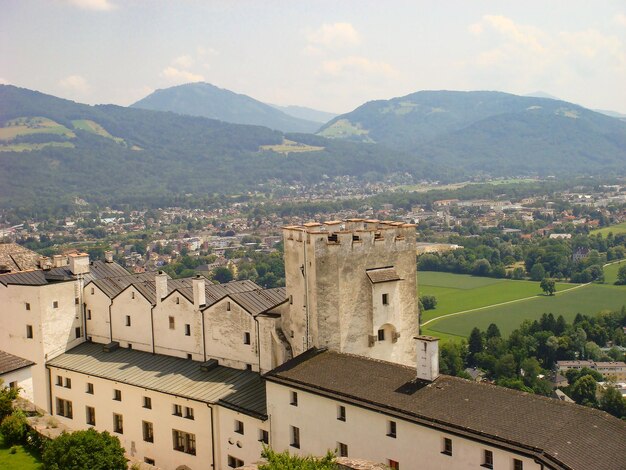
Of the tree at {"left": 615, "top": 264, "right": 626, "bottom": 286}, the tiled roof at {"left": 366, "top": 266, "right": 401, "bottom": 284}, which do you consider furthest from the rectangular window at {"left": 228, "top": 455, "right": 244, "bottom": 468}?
the tree at {"left": 615, "top": 264, "right": 626, "bottom": 286}

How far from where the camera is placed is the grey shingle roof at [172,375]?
3562cm

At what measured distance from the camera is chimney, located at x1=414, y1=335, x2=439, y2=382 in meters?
29.2

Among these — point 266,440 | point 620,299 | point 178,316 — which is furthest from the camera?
point 620,299

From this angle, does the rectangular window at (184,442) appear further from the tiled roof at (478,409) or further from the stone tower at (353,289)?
the tiled roof at (478,409)

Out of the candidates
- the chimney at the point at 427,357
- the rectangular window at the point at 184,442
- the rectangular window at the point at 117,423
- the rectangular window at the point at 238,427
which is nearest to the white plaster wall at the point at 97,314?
the rectangular window at the point at 117,423

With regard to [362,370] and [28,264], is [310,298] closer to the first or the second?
[362,370]

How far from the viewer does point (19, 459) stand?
3072cm

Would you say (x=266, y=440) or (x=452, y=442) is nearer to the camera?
(x=452, y=442)

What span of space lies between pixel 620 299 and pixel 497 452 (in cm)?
14034

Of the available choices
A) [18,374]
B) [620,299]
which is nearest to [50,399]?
[18,374]

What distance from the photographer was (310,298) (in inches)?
1390

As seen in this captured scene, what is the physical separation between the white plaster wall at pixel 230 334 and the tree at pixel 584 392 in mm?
66079

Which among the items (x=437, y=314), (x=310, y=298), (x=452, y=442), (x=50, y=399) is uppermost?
(x=310, y=298)

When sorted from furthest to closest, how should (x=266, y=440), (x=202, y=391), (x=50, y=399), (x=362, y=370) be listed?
(x=50, y=399)
(x=202, y=391)
(x=266, y=440)
(x=362, y=370)
